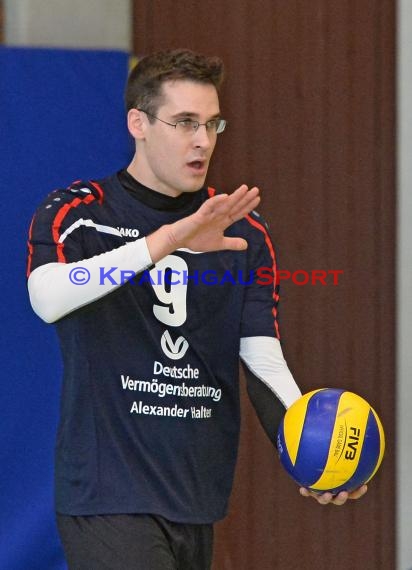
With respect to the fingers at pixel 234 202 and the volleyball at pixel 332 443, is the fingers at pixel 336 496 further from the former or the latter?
the fingers at pixel 234 202

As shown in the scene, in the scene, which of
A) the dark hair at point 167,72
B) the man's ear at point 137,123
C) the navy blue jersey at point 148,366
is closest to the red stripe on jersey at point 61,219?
the navy blue jersey at point 148,366

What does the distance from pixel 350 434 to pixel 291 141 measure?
245 centimetres

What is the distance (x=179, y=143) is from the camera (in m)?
3.52

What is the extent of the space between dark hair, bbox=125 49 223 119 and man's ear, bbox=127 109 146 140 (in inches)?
1.0

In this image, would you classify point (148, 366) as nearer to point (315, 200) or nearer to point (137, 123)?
point (137, 123)

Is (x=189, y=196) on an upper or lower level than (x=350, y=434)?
upper

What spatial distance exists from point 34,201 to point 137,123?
1009 millimetres

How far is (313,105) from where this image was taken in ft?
17.8

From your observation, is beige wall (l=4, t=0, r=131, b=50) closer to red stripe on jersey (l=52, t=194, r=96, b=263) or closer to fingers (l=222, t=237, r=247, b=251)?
red stripe on jersey (l=52, t=194, r=96, b=263)

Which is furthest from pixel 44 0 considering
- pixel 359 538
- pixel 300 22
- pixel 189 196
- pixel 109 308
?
pixel 359 538

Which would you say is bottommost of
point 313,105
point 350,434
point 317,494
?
point 317,494

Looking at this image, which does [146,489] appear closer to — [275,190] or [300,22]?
[275,190]

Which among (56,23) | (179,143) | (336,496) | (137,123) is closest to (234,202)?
(179,143)

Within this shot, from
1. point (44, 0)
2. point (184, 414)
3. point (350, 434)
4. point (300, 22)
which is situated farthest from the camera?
point (300, 22)
